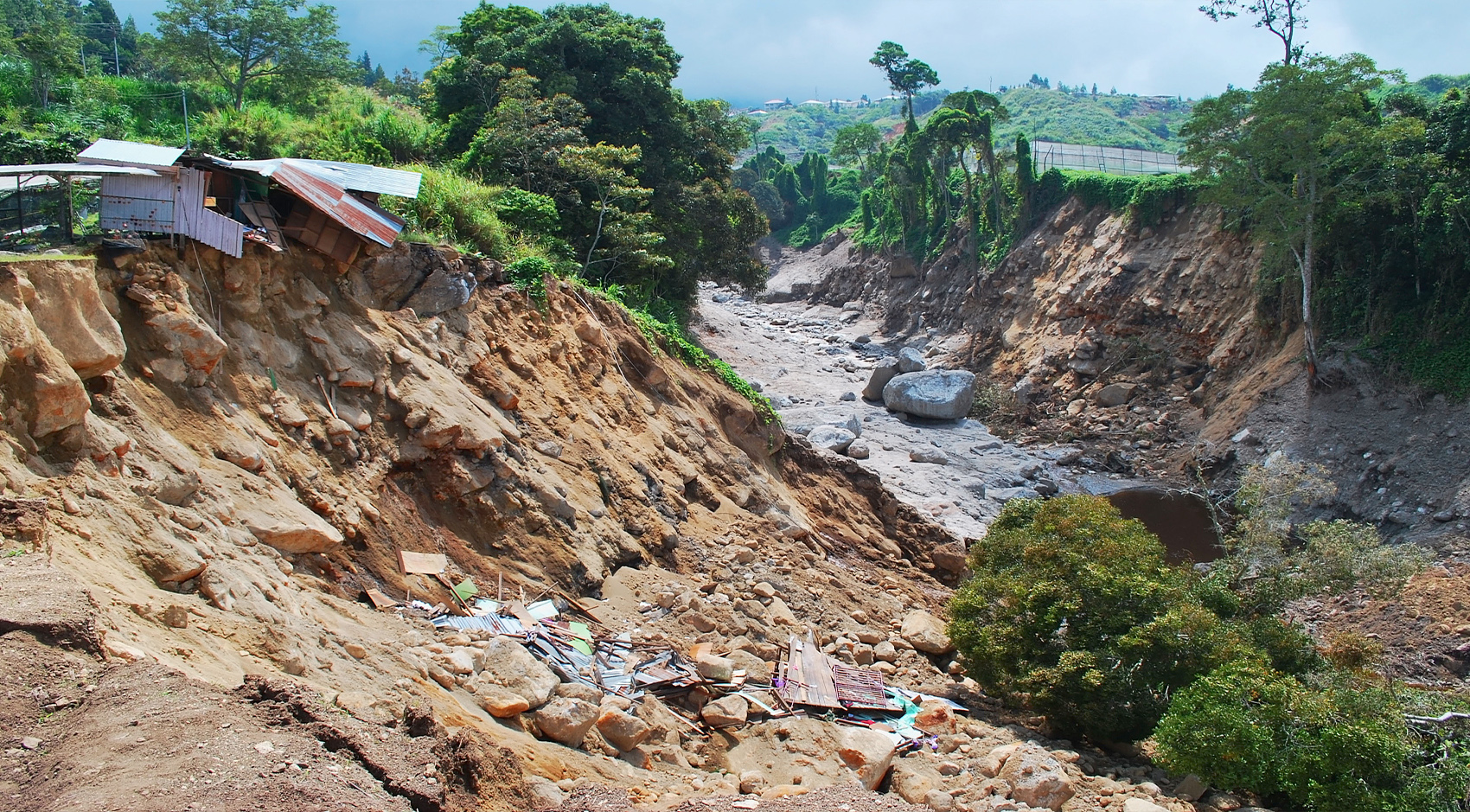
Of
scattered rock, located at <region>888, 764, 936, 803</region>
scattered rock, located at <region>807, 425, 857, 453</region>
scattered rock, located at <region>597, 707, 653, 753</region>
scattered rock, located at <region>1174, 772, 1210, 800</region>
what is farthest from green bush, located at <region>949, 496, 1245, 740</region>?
scattered rock, located at <region>807, 425, 857, 453</region>

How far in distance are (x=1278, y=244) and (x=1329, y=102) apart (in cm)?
421

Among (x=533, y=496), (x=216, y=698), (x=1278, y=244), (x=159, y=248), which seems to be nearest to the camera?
(x=216, y=698)

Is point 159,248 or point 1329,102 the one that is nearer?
point 159,248

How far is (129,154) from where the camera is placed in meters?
9.64

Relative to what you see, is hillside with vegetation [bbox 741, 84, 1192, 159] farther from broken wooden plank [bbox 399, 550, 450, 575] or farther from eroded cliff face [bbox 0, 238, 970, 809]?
broken wooden plank [bbox 399, 550, 450, 575]

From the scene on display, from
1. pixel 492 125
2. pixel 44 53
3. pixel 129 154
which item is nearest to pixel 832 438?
pixel 492 125

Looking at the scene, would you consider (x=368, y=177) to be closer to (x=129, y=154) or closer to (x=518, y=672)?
(x=129, y=154)

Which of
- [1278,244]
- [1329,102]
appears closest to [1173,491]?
[1278,244]

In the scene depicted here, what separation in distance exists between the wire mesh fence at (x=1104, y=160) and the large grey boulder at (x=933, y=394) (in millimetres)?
16190

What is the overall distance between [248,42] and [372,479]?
18714 millimetres

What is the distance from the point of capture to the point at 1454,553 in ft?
62.6

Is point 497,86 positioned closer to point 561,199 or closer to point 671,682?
point 561,199

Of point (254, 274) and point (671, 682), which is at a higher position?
point (254, 274)

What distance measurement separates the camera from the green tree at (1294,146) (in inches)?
904
